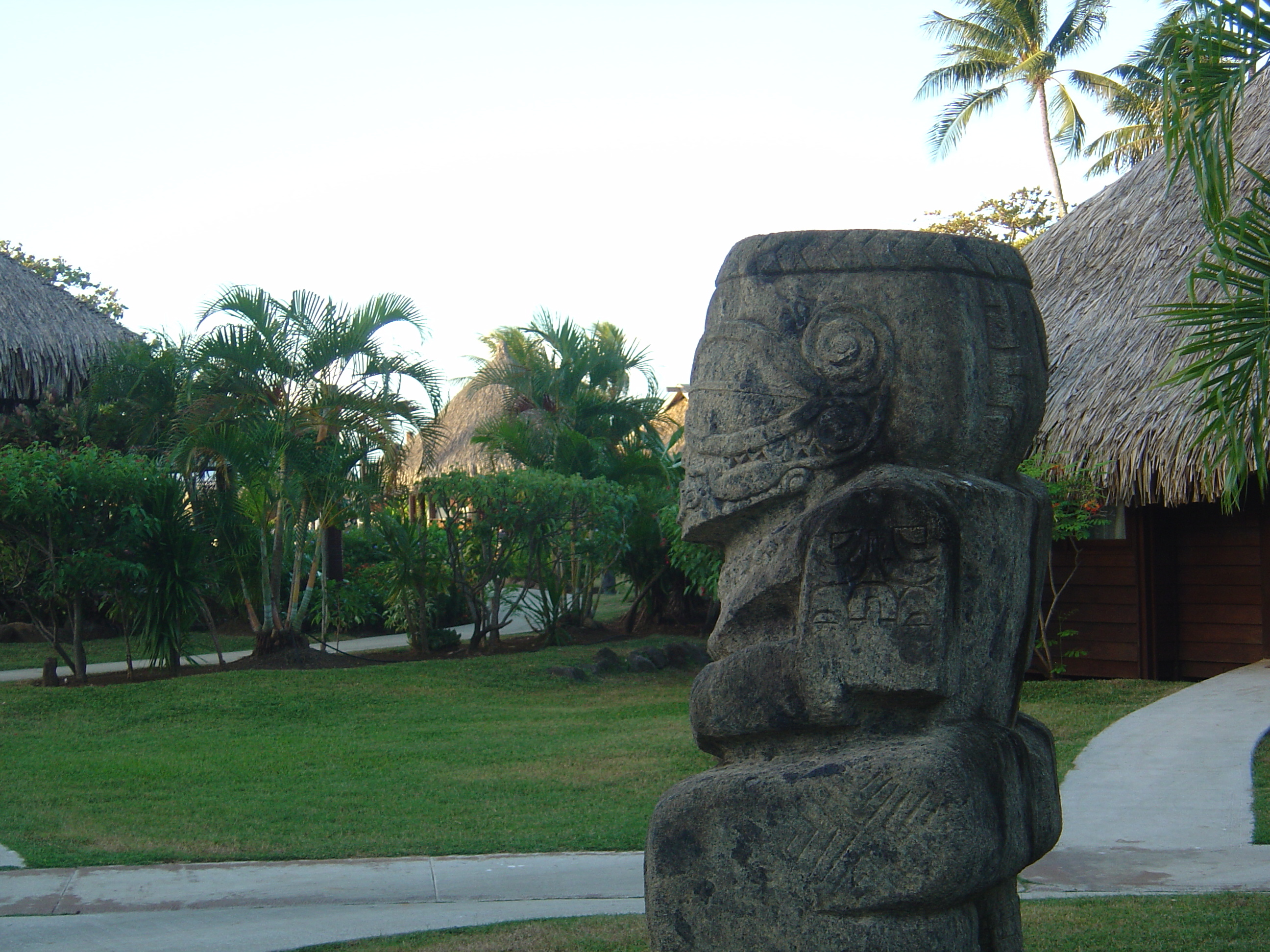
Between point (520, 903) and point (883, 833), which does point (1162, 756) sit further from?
point (883, 833)

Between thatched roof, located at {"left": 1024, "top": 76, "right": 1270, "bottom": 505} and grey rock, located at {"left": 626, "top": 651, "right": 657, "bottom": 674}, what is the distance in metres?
4.89

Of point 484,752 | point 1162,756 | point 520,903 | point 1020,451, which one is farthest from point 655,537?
point 1020,451

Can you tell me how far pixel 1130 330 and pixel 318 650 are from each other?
30.7 feet

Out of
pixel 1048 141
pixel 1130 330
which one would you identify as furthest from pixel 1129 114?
pixel 1130 330

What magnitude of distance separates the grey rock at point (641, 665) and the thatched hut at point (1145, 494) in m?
4.44

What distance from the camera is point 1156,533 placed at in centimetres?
1174

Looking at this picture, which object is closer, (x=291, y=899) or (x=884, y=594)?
(x=884, y=594)

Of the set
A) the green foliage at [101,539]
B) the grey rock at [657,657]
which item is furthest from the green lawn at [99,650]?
the grey rock at [657,657]

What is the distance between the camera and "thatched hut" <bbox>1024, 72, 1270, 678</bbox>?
430 inches

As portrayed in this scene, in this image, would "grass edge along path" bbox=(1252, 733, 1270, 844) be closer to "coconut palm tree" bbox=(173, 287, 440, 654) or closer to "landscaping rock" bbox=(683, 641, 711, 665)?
"landscaping rock" bbox=(683, 641, 711, 665)

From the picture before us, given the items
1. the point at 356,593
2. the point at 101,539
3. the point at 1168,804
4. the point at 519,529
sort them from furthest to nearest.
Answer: the point at 356,593
the point at 519,529
the point at 101,539
the point at 1168,804

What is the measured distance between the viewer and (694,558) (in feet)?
42.8

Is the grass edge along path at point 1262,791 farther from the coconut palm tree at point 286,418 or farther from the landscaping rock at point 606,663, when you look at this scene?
the coconut palm tree at point 286,418

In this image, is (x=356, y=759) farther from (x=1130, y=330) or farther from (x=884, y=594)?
(x=1130, y=330)
